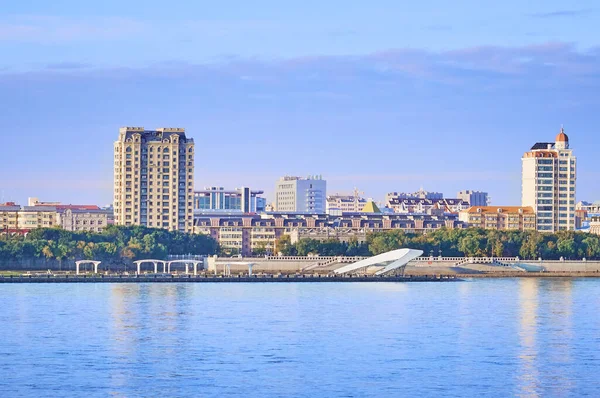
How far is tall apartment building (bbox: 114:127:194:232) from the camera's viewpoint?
19738 centimetres

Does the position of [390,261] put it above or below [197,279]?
above

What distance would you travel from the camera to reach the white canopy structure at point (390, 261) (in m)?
153

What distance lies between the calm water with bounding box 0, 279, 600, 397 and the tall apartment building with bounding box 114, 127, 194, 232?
8120 centimetres

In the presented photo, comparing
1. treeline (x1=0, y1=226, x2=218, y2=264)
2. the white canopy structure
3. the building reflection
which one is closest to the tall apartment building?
treeline (x1=0, y1=226, x2=218, y2=264)

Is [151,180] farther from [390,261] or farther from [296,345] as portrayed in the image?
[296,345]

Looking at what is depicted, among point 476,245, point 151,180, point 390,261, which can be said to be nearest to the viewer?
point 390,261

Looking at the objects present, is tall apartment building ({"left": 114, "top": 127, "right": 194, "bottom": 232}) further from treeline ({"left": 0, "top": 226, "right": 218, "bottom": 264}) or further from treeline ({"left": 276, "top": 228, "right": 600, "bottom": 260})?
treeline ({"left": 276, "top": 228, "right": 600, "bottom": 260})

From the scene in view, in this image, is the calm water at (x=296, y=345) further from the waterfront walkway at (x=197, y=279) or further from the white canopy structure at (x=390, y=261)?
the white canopy structure at (x=390, y=261)

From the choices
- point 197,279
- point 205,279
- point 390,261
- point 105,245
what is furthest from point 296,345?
point 105,245

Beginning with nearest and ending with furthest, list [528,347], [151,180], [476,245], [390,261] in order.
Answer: [528,347] < [390,261] < [476,245] < [151,180]

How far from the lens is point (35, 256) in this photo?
16488 centimetres

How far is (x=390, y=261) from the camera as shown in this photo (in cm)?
15750

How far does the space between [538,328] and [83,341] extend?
25802 mm

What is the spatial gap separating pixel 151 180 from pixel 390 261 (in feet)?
165
